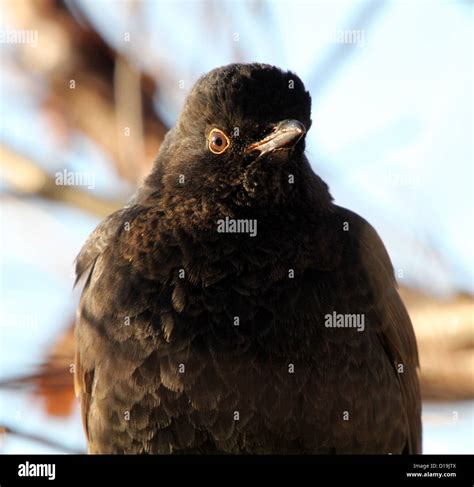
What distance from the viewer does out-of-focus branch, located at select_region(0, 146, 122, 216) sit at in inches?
266

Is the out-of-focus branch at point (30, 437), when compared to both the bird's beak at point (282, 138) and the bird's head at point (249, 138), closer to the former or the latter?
the bird's head at point (249, 138)

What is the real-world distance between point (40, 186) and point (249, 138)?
6.25ft

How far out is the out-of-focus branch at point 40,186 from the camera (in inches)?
266

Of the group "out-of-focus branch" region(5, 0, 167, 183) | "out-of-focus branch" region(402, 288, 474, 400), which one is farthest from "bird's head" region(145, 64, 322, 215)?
"out-of-focus branch" region(5, 0, 167, 183)

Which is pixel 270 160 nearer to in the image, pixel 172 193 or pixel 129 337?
pixel 172 193

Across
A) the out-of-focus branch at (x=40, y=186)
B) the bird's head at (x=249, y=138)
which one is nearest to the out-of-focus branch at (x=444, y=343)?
the bird's head at (x=249, y=138)

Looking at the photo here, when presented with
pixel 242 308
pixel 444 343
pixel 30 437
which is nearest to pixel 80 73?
pixel 242 308

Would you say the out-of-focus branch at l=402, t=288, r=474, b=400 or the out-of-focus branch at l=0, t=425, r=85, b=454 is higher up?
the out-of-focus branch at l=402, t=288, r=474, b=400

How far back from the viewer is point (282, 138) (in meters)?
5.53

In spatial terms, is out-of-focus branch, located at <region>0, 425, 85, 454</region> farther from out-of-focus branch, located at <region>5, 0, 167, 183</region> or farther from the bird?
out-of-focus branch, located at <region>5, 0, 167, 183</region>

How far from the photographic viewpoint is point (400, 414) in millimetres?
5766

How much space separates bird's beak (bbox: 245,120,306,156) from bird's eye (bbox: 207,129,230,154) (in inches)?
5.8

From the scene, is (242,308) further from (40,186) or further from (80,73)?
(80,73)

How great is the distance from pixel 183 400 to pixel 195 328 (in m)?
0.39
